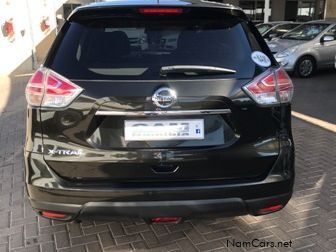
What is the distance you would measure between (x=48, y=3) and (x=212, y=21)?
13983 mm

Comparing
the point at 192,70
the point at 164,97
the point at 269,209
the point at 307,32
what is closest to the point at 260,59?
the point at 192,70

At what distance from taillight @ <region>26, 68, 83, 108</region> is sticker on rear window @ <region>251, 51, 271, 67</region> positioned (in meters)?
1.07

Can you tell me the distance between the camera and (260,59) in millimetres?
2629

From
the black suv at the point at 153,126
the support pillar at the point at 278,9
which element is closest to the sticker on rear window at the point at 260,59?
the black suv at the point at 153,126

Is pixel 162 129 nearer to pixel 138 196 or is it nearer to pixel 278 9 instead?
pixel 138 196

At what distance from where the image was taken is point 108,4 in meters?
2.71

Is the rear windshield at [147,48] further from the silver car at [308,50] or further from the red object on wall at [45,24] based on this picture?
the red object on wall at [45,24]

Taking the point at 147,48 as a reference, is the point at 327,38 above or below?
below

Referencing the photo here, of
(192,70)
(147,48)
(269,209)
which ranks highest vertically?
(147,48)

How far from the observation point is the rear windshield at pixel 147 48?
248cm

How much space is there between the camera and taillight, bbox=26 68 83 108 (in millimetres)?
2436

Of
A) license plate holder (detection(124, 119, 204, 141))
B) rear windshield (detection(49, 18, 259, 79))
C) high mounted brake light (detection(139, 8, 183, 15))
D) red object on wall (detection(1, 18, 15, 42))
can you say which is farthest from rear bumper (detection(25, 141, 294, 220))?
red object on wall (detection(1, 18, 15, 42))

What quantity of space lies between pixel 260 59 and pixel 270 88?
0.20 metres

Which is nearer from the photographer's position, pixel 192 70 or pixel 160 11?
pixel 192 70
